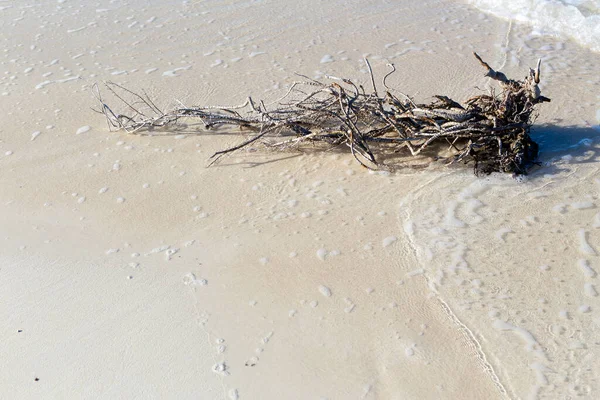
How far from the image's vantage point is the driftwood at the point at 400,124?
2.79m

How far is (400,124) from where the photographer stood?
9.64 ft

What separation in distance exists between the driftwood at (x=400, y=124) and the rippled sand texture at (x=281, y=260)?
0.08m

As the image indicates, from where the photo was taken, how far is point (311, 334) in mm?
2092

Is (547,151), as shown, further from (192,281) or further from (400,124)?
(192,281)

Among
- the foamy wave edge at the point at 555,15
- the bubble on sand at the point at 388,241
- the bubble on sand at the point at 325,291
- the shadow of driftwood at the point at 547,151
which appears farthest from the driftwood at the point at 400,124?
the foamy wave edge at the point at 555,15

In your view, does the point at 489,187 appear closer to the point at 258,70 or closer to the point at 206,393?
the point at 206,393

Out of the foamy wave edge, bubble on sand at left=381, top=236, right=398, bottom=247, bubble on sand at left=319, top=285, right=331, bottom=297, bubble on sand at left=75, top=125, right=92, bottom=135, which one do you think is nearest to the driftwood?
bubble on sand at left=75, top=125, right=92, bottom=135

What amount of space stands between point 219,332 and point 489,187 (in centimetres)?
134

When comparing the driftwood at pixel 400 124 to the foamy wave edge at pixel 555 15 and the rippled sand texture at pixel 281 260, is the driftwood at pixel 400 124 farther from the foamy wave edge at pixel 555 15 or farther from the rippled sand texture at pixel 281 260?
the foamy wave edge at pixel 555 15

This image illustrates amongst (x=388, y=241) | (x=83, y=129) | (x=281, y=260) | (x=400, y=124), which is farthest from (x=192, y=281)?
(x=83, y=129)

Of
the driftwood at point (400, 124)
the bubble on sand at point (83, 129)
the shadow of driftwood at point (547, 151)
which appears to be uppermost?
the driftwood at point (400, 124)

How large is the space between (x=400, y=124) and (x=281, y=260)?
0.94 meters

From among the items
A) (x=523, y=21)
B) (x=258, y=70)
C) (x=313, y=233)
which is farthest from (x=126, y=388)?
(x=523, y=21)

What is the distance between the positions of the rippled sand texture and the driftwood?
0.28ft
